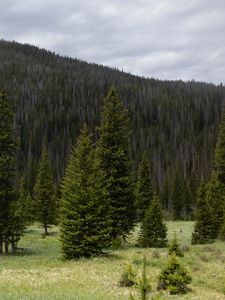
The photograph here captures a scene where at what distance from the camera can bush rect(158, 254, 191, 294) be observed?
22109mm

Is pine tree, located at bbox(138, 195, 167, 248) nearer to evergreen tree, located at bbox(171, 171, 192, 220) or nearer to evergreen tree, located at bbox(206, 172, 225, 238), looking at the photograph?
evergreen tree, located at bbox(206, 172, 225, 238)

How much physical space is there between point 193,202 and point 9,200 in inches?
2982

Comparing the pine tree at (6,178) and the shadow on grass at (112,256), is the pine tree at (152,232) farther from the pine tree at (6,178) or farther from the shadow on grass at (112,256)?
the pine tree at (6,178)

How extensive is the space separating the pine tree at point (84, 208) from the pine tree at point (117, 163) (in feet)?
14.7

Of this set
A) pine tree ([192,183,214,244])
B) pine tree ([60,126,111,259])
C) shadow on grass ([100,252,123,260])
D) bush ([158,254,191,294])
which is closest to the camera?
bush ([158,254,191,294])

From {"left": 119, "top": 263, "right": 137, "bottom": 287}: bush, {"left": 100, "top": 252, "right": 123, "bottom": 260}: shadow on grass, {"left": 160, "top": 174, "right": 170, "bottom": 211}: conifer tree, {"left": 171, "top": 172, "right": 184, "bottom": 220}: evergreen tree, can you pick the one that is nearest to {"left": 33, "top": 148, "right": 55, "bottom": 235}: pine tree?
{"left": 100, "top": 252, "right": 123, "bottom": 260}: shadow on grass

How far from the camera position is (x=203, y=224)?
4600 cm

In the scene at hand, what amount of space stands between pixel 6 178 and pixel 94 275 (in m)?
16.6

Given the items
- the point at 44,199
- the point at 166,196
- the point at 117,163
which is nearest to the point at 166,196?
the point at 166,196

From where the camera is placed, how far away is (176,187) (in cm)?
9744

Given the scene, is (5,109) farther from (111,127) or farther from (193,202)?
(193,202)

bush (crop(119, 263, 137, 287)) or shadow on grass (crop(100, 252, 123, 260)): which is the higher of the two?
bush (crop(119, 263, 137, 287))

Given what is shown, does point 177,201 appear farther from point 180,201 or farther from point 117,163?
point 117,163

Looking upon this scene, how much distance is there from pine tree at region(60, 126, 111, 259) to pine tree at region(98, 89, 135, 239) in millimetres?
4495
